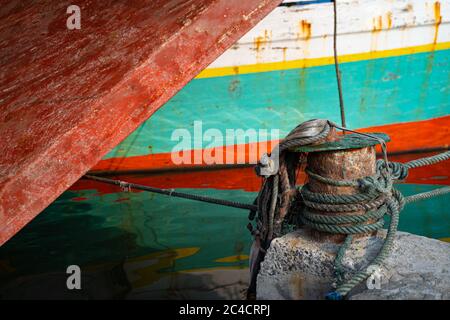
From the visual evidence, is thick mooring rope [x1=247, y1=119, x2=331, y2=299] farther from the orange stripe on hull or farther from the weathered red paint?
the orange stripe on hull

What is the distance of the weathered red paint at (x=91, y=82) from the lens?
156 cm

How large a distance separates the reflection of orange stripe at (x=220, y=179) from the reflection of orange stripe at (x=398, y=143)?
139 millimetres

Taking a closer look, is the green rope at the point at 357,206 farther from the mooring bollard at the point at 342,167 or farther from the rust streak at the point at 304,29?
the rust streak at the point at 304,29

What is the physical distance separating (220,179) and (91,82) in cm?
457

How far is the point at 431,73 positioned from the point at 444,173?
130cm

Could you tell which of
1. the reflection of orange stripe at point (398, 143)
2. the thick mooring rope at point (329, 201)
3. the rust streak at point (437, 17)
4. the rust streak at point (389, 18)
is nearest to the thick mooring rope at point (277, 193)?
the thick mooring rope at point (329, 201)

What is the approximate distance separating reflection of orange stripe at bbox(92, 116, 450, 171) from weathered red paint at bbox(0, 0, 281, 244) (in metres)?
4.23

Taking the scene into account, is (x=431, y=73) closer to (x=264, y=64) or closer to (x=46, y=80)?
(x=264, y=64)

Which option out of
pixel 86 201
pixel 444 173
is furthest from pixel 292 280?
pixel 444 173

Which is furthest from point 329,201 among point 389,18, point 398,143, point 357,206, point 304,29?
point 398,143

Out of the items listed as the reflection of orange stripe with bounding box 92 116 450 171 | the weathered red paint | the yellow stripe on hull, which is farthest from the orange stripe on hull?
the weathered red paint

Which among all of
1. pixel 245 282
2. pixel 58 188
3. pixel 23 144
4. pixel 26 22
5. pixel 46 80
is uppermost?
pixel 26 22

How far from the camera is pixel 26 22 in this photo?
2.42m

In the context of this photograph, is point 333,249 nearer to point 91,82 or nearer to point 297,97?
point 91,82
